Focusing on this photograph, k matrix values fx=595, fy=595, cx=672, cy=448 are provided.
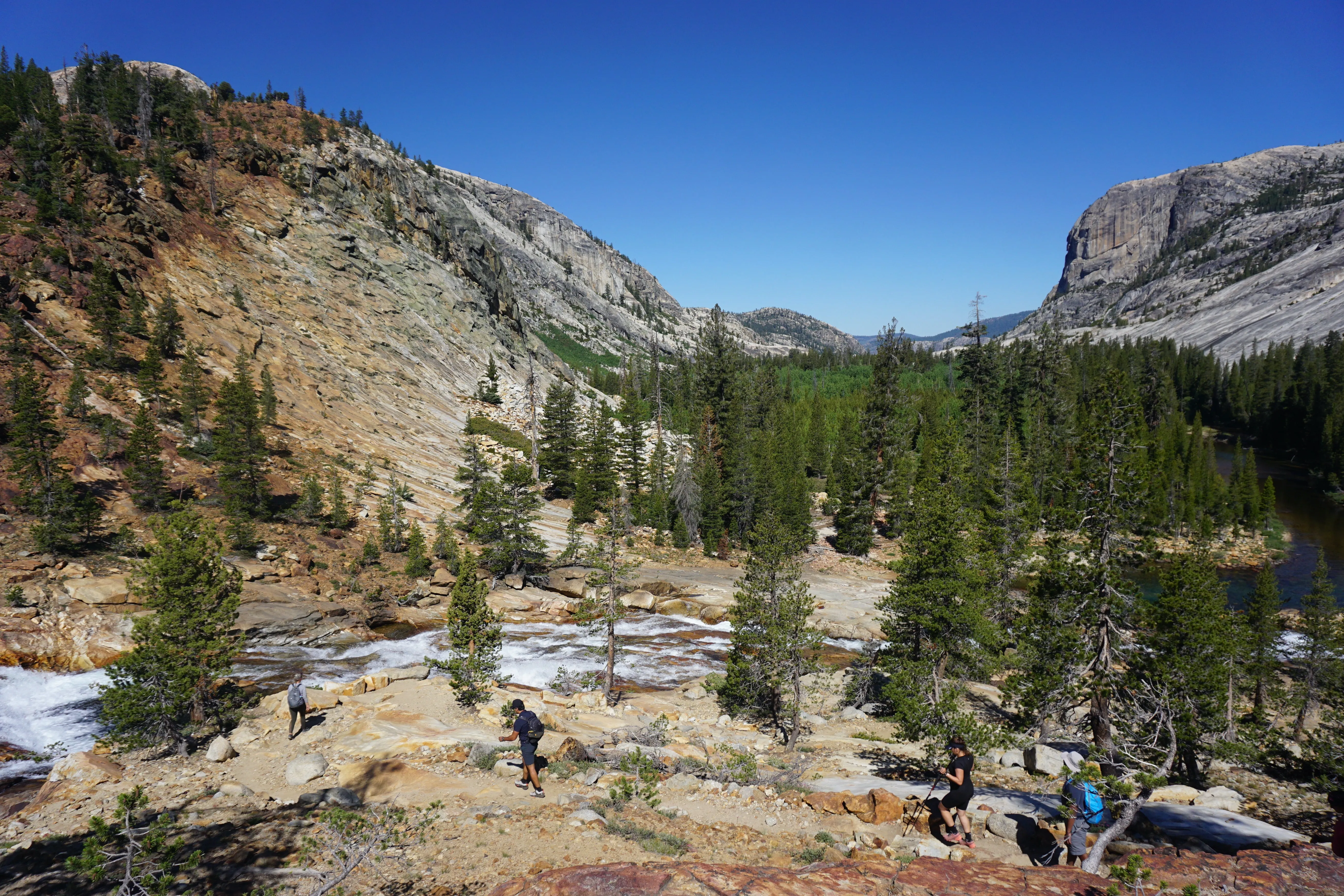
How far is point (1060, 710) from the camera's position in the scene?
1744 centimetres

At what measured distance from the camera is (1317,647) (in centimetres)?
2736

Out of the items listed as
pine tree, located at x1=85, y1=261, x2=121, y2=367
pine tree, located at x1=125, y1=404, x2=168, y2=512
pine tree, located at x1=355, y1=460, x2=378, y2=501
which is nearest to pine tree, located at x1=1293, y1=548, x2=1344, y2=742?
pine tree, located at x1=355, y1=460, x2=378, y2=501

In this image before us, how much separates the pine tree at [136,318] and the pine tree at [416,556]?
23795mm

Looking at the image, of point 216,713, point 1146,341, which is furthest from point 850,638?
A: point 1146,341

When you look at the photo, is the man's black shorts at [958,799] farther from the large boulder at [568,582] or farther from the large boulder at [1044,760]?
the large boulder at [568,582]

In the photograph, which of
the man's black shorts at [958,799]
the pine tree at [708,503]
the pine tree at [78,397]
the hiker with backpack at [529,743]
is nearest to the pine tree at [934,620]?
the man's black shorts at [958,799]

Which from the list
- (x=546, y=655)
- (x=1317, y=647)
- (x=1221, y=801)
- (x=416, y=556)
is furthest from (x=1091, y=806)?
(x=416, y=556)

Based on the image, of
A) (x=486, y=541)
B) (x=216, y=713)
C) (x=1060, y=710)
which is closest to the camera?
(x=216, y=713)

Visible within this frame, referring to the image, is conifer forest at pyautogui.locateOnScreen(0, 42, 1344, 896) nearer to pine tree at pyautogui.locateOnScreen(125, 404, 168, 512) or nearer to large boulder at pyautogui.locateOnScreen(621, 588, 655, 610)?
pine tree at pyautogui.locateOnScreen(125, 404, 168, 512)

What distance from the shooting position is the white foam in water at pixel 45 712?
55.9ft

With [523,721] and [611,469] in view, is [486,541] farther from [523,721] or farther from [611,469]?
[523,721]

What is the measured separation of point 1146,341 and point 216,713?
214 metres

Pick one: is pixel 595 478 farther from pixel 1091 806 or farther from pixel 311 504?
pixel 1091 806

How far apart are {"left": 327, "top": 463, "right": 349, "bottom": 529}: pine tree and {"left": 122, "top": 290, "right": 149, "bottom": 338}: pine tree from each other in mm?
16991
